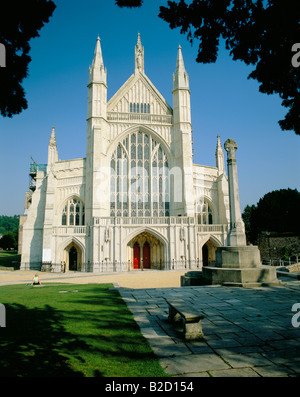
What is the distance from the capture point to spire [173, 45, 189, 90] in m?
30.1

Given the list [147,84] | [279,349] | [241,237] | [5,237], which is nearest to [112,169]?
[147,84]

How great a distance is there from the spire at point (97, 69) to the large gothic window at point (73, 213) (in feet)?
44.1

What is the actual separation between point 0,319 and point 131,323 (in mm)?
2887

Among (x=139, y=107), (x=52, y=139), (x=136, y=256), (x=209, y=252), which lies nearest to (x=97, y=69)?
(x=139, y=107)

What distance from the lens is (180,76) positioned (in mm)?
30219

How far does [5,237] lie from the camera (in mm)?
70375

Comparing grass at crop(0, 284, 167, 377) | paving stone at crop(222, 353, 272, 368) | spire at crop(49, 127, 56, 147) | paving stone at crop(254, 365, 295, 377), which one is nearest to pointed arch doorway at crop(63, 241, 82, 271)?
spire at crop(49, 127, 56, 147)

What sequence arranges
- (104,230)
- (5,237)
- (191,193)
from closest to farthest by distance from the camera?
(104,230), (191,193), (5,237)

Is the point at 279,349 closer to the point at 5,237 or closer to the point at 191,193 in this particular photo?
the point at 191,193

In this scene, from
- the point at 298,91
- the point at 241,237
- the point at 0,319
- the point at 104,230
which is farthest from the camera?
the point at 104,230

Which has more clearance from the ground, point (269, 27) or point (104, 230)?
point (269, 27)

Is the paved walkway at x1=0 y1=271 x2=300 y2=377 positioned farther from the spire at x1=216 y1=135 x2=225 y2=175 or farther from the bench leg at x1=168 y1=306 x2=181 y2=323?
the spire at x1=216 y1=135 x2=225 y2=175

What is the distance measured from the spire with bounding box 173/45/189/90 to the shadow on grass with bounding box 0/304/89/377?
2925 centimetres

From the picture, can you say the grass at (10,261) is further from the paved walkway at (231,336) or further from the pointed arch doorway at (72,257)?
the paved walkway at (231,336)
